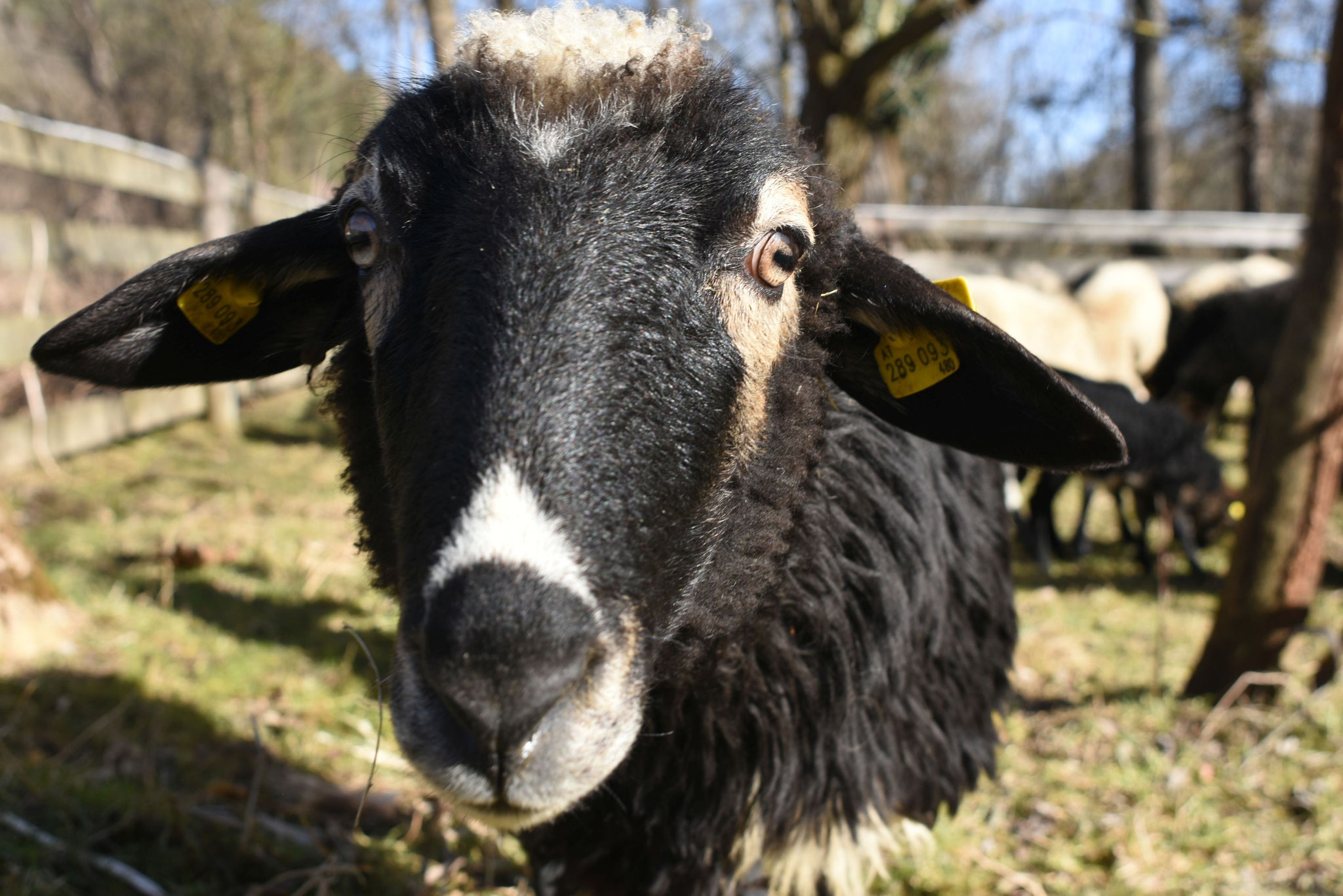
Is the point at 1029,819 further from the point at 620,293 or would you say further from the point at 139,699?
the point at 139,699

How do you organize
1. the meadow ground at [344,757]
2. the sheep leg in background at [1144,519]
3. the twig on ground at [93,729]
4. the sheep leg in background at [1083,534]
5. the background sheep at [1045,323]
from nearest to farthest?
1. the meadow ground at [344,757]
2. the twig on ground at [93,729]
3. the sheep leg in background at [1144,519]
4. the sheep leg in background at [1083,534]
5. the background sheep at [1045,323]

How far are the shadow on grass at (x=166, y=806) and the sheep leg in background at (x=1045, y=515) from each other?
5.18m

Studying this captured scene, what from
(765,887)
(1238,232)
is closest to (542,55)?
(765,887)

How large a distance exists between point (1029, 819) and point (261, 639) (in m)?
3.62

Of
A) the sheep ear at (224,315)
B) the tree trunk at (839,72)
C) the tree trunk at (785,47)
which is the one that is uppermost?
the tree trunk at (785,47)

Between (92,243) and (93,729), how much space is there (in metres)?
6.50

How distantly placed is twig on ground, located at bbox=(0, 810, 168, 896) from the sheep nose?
191 centimetres

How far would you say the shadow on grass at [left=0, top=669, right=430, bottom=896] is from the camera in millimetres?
2680

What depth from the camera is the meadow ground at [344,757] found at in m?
2.83

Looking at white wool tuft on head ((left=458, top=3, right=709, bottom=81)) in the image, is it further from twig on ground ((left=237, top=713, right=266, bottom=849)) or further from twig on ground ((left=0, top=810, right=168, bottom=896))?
twig on ground ((left=0, top=810, right=168, bottom=896))

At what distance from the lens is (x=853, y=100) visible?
706 cm

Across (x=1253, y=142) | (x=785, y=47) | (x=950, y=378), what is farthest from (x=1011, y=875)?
(x=1253, y=142)

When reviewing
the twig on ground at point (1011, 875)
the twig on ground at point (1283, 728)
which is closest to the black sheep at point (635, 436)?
the twig on ground at point (1011, 875)

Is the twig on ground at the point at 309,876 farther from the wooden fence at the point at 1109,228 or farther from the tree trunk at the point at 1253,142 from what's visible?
the tree trunk at the point at 1253,142
